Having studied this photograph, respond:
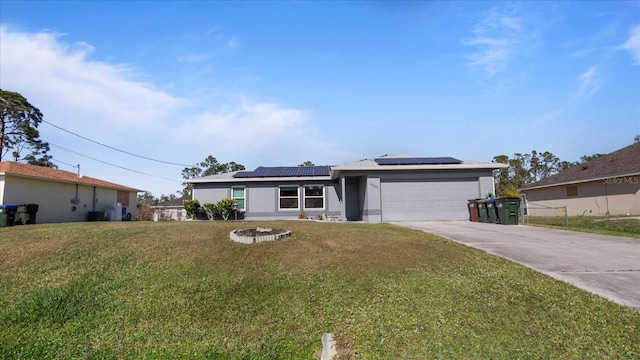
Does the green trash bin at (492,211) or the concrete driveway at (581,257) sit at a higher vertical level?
the green trash bin at (492,211)

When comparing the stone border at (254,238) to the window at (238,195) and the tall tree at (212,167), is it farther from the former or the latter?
the tall tree at (212,167)

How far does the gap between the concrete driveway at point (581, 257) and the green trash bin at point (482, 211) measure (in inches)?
169

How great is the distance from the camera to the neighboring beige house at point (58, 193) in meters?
17.1

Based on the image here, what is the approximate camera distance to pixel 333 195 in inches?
711

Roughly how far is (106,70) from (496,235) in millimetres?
15446

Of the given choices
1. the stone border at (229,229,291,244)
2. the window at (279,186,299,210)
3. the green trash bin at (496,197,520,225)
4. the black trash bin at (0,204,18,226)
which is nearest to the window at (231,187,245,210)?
the window at (279,186,299,210)

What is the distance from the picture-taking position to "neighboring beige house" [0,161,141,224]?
56.1 feet

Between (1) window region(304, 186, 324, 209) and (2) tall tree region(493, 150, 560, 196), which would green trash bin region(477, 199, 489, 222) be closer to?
(1) window region(304, 186, 324, 209)

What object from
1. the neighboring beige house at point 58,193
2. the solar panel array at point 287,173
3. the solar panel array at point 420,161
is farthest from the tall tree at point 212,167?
the solar panel array at point 420,161

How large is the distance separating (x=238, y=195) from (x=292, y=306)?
1450 centimetres

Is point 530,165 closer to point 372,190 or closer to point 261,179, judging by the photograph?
point 372,190

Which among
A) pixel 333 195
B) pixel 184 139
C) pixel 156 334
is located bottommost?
pixel 156 334

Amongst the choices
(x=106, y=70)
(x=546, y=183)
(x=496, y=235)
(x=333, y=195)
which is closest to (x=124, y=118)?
(x=106, y=70)

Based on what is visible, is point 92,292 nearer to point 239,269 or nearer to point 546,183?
point 239,269
